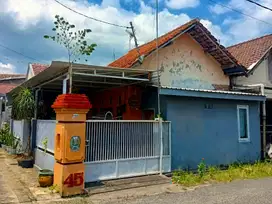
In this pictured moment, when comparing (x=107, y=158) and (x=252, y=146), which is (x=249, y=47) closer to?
(x=252, y=146)

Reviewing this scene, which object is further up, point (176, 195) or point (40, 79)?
point (40, 79)

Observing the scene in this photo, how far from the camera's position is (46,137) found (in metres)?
9.35

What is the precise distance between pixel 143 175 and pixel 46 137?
3469mm

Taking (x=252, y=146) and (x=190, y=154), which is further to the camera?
(x=252, y=146)

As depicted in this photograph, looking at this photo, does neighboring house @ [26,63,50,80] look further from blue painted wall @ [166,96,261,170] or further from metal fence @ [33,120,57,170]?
blue painted wall @ [166,96,261,170]

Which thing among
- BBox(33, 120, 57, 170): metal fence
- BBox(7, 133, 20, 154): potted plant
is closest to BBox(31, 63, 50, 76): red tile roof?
BBox(7, 133, 20, 154): potted plant

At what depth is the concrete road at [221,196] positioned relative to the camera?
259 inches

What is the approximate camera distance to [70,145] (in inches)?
276

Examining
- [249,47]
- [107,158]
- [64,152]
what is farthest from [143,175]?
[249,47]

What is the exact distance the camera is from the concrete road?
658 cm

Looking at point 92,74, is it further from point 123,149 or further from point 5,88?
point 5,88

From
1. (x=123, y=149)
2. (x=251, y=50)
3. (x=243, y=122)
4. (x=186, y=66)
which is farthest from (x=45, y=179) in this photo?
(x=251, y=50)

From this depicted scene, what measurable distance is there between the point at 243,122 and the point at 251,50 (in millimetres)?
6440

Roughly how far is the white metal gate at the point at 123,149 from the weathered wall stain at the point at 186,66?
12.0ft
